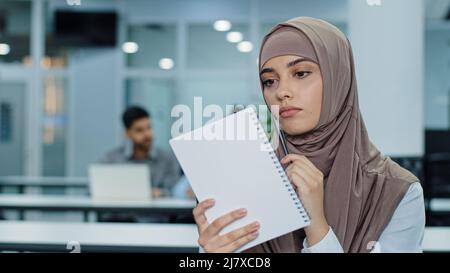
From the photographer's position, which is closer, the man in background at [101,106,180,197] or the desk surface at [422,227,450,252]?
the desk surface at [422,227,450,252]

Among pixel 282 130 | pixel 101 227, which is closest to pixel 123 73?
pixel 101 227

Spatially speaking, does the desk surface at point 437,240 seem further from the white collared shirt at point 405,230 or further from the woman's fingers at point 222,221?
the woman's fingers at point 222,221

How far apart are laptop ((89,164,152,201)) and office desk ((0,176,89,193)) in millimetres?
2069

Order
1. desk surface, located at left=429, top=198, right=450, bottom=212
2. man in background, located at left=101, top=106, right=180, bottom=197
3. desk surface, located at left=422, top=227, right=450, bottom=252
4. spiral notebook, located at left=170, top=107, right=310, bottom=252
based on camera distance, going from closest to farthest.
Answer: spiral notebook, located at left=170, top=107, right=310, bottom=252
desk surface, located at left=422, top=227, right=450, bottom=252
desk surface, located at left=429, top=198, right=450, bottom=212
man in background, located at left=101, top=106, right=180, bottom=197

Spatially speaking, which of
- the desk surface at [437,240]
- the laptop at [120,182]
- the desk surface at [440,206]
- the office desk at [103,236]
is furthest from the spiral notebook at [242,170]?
the laptop at [120,182]

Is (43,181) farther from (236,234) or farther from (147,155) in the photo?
(236,234)

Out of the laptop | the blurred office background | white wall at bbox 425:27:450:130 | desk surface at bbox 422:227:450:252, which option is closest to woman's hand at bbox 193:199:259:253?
desk surface at bbox 422:227:450:252

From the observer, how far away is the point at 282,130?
96 cm

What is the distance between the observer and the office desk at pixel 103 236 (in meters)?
1.61

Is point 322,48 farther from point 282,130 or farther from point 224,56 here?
point 224,56

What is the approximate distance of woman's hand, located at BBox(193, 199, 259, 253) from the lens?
0.90 metres

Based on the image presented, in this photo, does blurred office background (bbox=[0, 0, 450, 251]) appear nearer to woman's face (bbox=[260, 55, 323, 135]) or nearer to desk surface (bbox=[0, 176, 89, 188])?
desk surface (bbox=[0, 176, 89, 188])

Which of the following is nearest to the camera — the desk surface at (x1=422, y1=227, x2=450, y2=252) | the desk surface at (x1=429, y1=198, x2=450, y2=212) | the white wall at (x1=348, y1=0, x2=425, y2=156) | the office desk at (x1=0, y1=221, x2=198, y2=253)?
the white wall at (x1=348, y1=0, x2=425, y2=156)

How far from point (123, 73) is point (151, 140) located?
263cm
